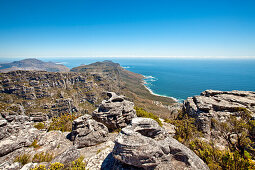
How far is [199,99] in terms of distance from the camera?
31.0 metres

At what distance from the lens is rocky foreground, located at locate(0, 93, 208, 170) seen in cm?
1014

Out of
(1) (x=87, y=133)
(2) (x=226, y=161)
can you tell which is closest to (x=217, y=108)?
(2) (x=226, y=161)

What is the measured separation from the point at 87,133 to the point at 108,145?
4.28 metres

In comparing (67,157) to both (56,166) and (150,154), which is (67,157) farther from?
(150,154)

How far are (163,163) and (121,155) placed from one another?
4234mm

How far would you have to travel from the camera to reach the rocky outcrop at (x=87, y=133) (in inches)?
692

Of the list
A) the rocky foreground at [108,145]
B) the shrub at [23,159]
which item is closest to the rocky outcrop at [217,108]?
the rocky foreground at [108,145]

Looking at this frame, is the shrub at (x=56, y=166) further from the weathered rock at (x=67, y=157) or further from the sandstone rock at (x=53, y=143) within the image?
the sandstone rock at (x=53, y=143)

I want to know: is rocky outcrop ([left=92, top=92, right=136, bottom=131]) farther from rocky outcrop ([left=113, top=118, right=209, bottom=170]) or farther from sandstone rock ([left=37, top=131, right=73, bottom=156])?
rocky outcrop ([left=113, top=118, right=209, bottom=170])

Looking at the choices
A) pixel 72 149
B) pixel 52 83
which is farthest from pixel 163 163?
pixel 52 83

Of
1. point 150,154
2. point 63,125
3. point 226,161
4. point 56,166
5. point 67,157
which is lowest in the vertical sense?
point 63,125

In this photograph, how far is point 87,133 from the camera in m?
18.3

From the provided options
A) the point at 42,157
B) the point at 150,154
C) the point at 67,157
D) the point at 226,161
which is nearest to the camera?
the point at 150,154

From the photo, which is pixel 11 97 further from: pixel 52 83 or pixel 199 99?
pixel 199 99
